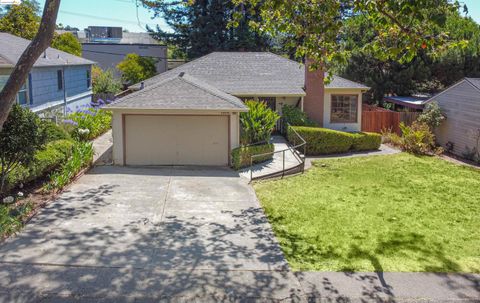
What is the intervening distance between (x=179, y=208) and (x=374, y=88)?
23.3 meters

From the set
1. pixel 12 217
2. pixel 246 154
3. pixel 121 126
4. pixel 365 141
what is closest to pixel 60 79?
pixel 121 126

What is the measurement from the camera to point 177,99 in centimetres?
1834

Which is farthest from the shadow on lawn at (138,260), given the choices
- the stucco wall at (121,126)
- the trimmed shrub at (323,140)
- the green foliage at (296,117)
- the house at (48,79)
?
the green foliage at (296,117)

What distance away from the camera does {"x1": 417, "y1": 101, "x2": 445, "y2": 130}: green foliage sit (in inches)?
966

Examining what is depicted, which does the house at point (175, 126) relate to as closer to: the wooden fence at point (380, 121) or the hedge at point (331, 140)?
the hedge at point (331, 140)

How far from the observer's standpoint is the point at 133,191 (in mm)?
14797

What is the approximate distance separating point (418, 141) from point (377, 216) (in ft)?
36.3

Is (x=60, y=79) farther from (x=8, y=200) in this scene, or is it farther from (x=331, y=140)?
(x=8, y=200)

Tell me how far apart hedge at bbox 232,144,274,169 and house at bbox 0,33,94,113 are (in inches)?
367

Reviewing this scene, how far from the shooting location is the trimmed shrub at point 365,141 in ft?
75.3

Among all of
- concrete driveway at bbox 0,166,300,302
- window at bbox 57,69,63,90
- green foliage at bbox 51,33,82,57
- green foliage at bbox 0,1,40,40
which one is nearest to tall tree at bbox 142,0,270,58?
green foliage at bbox 51,33,82,57

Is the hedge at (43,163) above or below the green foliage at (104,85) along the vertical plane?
below

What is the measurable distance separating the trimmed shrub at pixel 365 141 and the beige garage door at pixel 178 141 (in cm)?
728

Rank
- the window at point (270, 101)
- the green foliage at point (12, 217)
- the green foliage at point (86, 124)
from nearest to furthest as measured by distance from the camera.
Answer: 1. the green foliage at point (12, 217)
2. the green foliage at point (86, 124)
3. the window at point (270, 101)
